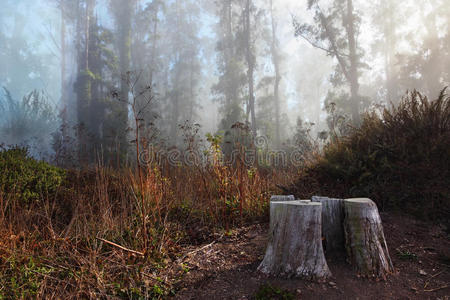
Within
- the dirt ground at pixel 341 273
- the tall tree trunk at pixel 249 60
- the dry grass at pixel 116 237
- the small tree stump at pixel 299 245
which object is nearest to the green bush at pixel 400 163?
the dirt ground at pixel 341 273

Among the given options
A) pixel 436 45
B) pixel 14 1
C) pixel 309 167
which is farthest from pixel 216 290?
pixel 14 1

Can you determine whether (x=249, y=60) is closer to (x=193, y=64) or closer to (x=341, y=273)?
(x=193, y=64)

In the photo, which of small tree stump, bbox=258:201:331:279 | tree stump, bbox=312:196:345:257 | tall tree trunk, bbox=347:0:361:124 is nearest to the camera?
small tree stump, bbox=258:201:331:279

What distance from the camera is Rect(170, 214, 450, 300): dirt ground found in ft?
5.45

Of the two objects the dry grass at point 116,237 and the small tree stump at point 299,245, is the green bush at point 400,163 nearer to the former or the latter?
the dry grass at point 116,237

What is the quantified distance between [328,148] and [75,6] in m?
27.9

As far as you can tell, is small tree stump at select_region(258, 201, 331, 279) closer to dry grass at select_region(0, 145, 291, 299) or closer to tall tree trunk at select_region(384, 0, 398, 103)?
dry grass at select_region(0, 145, 291, 299)

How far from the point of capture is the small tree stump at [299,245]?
1.77 m

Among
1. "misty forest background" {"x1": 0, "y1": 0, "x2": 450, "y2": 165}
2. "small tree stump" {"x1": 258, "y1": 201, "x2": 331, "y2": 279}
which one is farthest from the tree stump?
"misty forest background" {"x1": 0, "y1": 0, "x2": 450, "y2": 165}

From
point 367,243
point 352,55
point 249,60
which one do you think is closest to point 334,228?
point 367,243

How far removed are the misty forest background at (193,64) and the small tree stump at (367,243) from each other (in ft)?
12.7

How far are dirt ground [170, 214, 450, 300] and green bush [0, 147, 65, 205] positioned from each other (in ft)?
9.24

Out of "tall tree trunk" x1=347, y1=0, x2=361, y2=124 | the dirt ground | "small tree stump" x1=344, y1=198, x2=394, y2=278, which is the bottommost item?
the dirt ground

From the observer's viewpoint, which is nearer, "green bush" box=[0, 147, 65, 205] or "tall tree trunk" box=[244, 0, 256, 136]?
"green bush" box=[0, 147, 65, 205]
